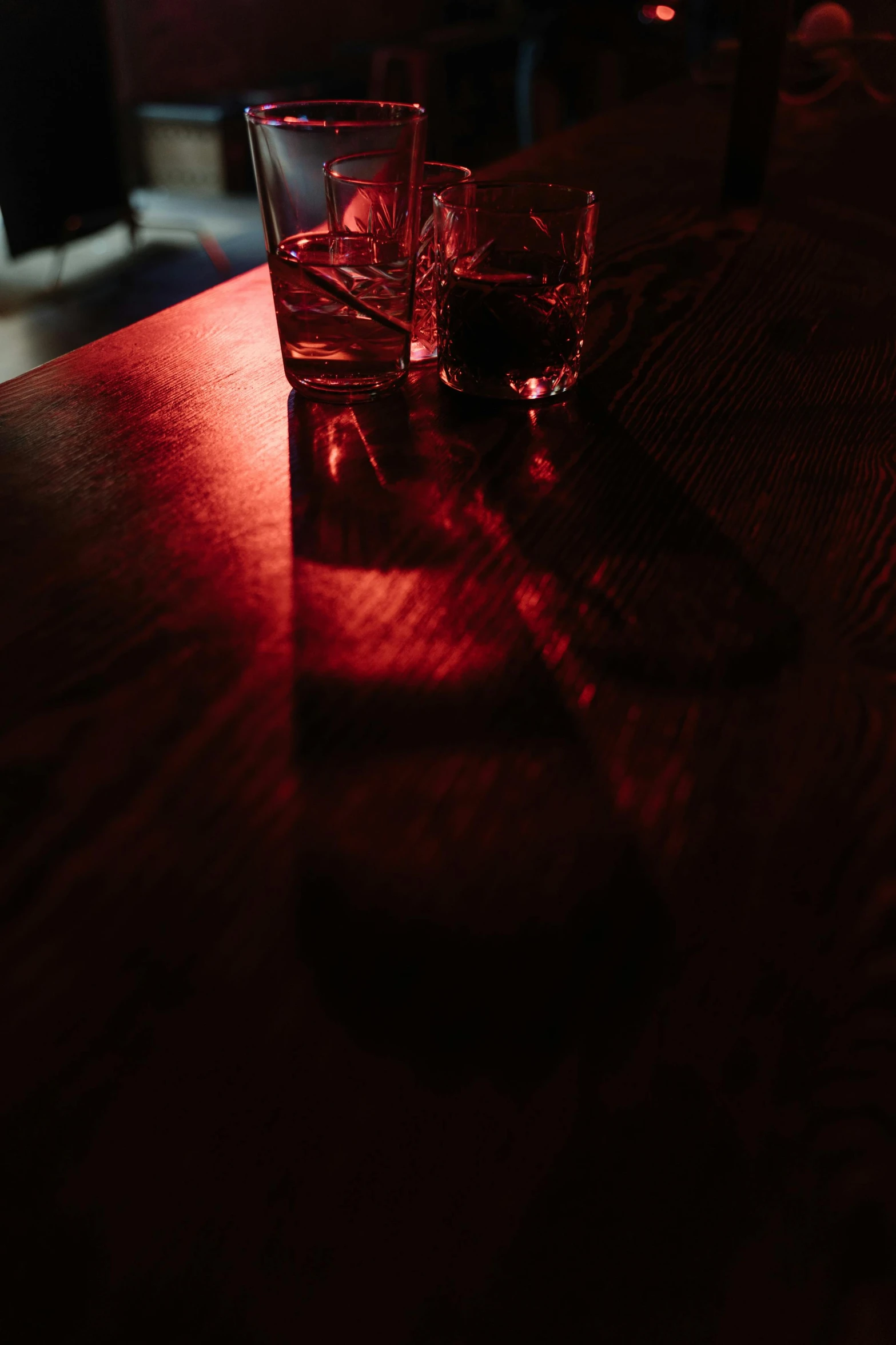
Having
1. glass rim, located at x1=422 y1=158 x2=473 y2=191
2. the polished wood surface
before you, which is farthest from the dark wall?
the polished wood surface

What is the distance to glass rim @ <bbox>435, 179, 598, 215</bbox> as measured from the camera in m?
0.46

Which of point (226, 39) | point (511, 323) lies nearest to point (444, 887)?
point (511, 323)

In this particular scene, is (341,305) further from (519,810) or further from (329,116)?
(519,810)

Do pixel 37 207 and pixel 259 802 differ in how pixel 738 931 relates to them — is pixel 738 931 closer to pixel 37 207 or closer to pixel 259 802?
pixel 259 802

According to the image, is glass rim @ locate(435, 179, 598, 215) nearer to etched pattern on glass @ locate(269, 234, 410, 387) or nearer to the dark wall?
etched pattern on glass @ locate(269, 234, 410, 387)

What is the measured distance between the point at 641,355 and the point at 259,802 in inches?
15.9

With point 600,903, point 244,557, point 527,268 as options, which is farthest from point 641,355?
point 600,903

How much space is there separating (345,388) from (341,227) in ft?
0.24

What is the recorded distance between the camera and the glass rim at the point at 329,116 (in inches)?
16.6

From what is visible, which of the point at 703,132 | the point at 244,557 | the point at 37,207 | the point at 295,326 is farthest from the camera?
the point at 37,207

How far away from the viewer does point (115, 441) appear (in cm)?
44

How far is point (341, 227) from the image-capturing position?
1.48 feet

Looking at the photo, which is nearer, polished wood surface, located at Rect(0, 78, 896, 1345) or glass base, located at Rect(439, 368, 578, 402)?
polished wood surface, located at Rect(0, 78, 896, 1345)

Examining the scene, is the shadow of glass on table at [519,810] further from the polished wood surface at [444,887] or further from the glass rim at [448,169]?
the glass rim at [448,169]
